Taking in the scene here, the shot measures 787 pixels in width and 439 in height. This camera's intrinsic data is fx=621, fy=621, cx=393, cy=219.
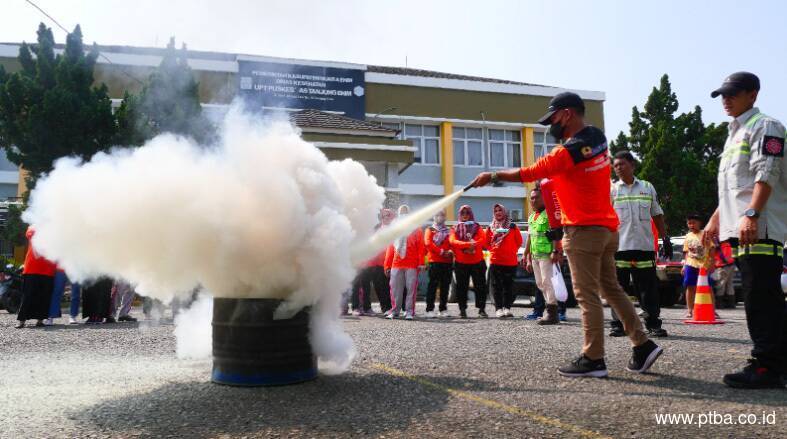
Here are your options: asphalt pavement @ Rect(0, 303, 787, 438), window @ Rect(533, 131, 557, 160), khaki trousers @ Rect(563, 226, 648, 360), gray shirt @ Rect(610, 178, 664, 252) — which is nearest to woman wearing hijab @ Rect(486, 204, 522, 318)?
gray shirt @ Rect(610, 178, 664, 252)

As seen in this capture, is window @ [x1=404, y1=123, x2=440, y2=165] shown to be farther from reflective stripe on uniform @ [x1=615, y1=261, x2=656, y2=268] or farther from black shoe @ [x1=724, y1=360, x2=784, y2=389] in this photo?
black shoe @ [x1=724, y1=360, x2=784, y2=389]

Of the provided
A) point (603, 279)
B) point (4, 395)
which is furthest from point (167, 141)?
point (603, 279)

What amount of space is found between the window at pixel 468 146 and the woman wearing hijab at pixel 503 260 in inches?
955

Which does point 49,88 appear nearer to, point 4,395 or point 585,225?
point 4,395

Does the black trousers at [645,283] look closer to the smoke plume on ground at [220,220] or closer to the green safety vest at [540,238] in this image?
the green safety vest at [540,238]

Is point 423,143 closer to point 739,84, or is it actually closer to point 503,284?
point 503,284

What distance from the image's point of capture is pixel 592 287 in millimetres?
4762

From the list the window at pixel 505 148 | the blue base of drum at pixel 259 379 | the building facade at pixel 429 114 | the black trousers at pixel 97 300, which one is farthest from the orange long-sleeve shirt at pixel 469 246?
the window at pixel 505 148

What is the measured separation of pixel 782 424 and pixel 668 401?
0.65 m

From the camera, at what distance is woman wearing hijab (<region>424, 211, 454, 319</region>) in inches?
429

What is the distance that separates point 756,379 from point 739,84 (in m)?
2.15

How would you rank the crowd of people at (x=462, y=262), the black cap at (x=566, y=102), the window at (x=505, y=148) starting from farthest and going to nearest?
the window at (x=505, y=148)
the crowd of people at (x=462, y=262)
the black cap at (x=566, y=102)

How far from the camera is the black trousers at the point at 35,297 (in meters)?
9.80

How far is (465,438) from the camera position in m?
3.14
